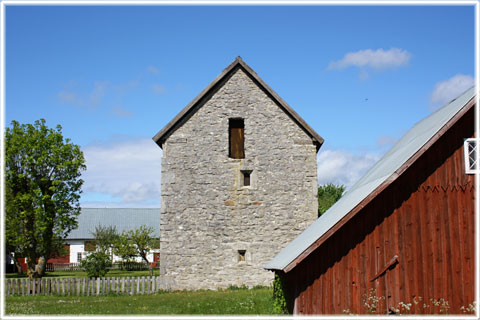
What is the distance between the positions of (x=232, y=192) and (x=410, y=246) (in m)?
11.4

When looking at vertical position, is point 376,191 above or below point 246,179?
below

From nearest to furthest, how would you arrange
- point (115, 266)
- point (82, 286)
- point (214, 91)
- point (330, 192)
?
1. point (82, 286)
2. point (214, 91)
3. point (115, 266)
4. point (330, 192)

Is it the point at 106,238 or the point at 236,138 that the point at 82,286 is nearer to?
the point at 236,138

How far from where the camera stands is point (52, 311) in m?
15.0

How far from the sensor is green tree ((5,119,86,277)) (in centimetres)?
2377

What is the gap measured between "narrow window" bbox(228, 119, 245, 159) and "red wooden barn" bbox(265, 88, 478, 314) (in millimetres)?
11165

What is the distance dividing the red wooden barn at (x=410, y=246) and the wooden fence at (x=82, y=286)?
1186cm

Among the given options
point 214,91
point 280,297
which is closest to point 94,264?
point 214,91

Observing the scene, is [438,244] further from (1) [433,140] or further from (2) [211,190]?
(2) [211,190]

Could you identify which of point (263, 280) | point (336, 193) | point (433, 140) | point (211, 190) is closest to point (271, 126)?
point (211, 190)

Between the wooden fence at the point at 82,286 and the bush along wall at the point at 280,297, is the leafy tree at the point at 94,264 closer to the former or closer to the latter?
the wooden fence at the point at 82,286

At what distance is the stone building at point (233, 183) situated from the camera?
68.6 ft

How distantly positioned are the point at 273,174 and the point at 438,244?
11.4 m

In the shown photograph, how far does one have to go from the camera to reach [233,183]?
21406 millimetres
